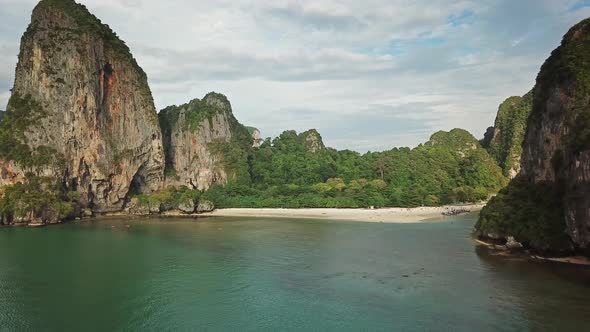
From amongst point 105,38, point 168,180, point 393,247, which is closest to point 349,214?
point 393,247

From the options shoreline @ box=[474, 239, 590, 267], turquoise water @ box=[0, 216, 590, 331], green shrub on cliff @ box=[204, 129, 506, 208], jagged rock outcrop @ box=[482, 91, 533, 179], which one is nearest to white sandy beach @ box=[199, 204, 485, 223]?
green shrub on cliff @ box=[204, 129, 506, 208]

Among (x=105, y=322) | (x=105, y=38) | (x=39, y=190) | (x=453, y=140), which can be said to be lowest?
(x=105, y=322)

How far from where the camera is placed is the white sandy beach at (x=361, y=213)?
228 feet

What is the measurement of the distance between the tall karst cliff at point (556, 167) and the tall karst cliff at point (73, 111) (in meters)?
60.8

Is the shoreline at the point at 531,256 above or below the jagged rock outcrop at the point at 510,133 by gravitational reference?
below

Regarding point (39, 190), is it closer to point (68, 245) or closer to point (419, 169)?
point (68, 245)

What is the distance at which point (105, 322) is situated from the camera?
2408cm

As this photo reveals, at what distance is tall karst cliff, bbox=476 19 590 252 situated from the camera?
3098cm

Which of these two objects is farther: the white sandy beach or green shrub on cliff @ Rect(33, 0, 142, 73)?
green shrub on cliff @ Rect(33, 0, 142, 73)

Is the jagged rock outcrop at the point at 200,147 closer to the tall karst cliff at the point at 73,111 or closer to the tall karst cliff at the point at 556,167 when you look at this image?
the tall karst cliff at the point at 73,111

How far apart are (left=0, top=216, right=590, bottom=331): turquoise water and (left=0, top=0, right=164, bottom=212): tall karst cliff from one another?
2520 centimetres

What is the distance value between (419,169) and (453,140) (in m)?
38.3

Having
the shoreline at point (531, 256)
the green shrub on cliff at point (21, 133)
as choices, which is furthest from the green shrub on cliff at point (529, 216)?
the green shrub on cliff at point (21, 133)

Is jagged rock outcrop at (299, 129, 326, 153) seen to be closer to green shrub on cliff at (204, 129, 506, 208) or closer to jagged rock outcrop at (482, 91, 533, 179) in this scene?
green shrub on cliff at (204, 129, 506, 208)
